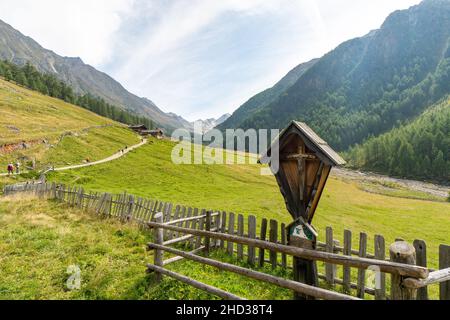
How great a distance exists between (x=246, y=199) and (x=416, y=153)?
10383 centimetres

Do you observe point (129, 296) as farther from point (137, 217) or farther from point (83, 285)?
point (137, 217)

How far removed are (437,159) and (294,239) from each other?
11488 centimetres

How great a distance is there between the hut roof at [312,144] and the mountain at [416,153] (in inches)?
4248

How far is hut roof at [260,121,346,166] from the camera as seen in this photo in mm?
5375

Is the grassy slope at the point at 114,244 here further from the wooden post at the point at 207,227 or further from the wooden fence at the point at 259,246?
the wooden fence at the point at 259,246

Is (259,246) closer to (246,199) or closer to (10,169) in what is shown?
(246,199)

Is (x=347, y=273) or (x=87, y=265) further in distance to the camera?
(x=87, y=265)

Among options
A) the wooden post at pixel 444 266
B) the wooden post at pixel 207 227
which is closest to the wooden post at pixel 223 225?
the wooden post at pixel 207 227

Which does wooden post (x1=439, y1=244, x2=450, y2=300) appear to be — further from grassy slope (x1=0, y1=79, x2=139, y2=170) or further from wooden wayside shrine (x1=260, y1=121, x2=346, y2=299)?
grassy slope (x1=0, y1=79, x2=139, y2=170)

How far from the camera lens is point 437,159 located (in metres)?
93.4

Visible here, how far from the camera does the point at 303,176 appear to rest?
582cm

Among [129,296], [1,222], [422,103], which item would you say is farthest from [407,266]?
[422,103]

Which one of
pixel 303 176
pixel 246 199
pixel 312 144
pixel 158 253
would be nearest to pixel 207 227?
pixel 158 253
